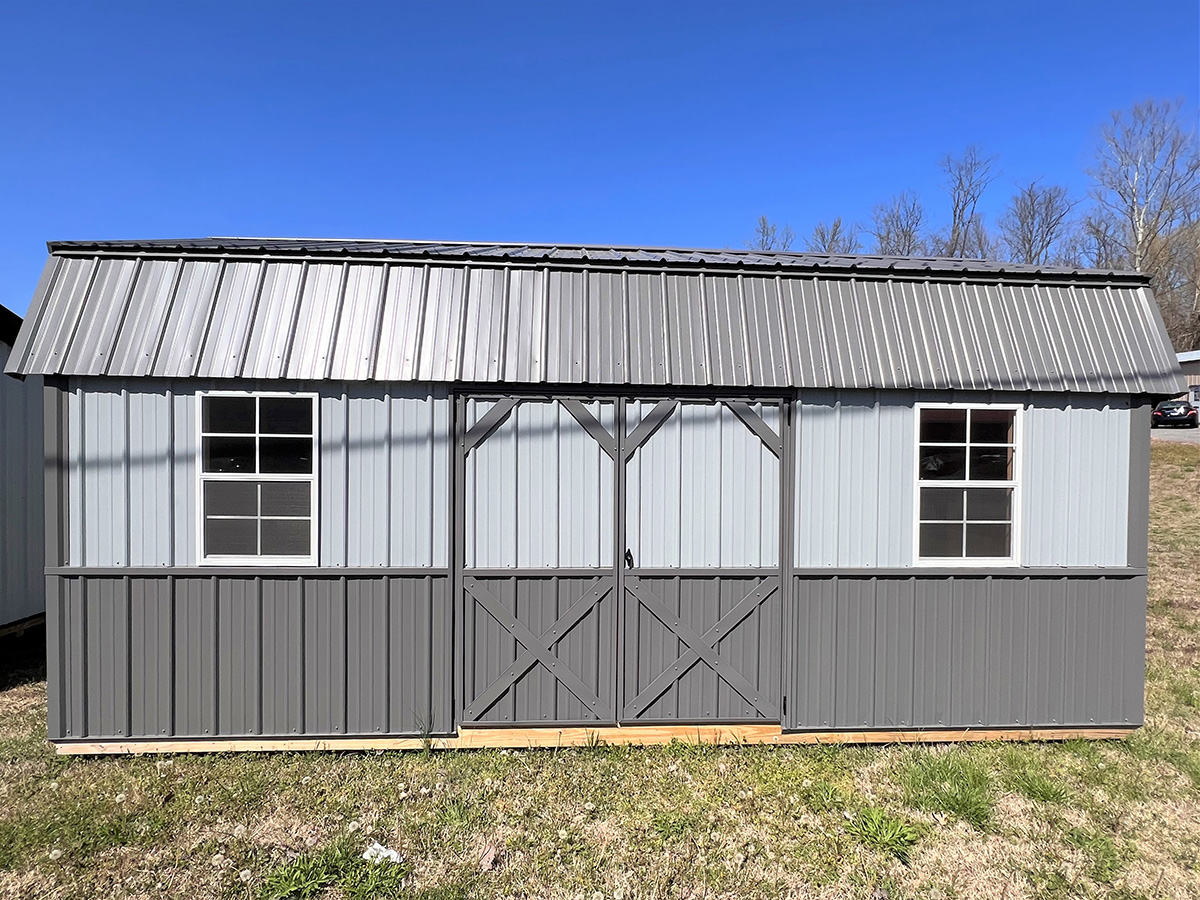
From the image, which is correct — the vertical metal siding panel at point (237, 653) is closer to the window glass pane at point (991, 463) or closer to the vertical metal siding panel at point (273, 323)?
the vertical metal siding panel at point (273, 323)

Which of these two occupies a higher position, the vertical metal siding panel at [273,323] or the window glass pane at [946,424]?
the vertical metal siding panel at [273,323]

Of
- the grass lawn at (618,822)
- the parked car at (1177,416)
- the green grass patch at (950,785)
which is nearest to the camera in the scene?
the grass lawn at (618,822)

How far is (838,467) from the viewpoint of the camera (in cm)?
464

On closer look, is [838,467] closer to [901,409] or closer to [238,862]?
[901,409]

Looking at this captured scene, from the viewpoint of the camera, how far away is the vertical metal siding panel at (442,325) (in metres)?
4.39

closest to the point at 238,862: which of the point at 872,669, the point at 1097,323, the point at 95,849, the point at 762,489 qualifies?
the point at 95,849

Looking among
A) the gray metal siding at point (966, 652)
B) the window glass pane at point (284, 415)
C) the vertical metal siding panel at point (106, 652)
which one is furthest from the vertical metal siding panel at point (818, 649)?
the vertical metal siding panel at point (106, 652)

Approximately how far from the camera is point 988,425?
472cm

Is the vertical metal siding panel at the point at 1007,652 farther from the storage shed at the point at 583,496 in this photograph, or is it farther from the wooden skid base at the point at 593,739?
the wooden skid base at the point at 593,739

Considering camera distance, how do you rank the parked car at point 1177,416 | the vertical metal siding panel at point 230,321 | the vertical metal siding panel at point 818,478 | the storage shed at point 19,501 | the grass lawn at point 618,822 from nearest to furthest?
the grass lawn at point 618,822, the vertical metal siding panel at point 230,321, the vertical metal siding panel at point 818,478, the storage shed at point 19,501, the parked car at point 1177,416

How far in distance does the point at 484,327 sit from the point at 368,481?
4.82 feet

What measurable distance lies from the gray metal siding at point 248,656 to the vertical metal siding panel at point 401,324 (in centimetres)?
158

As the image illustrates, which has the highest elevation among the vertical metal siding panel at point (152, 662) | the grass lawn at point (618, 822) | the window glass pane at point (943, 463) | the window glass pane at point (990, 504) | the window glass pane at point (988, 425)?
the window glass pane at point (988, 425)

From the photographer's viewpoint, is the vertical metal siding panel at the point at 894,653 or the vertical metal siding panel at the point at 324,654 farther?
the vertical metal siding panel at the point at 894,653
